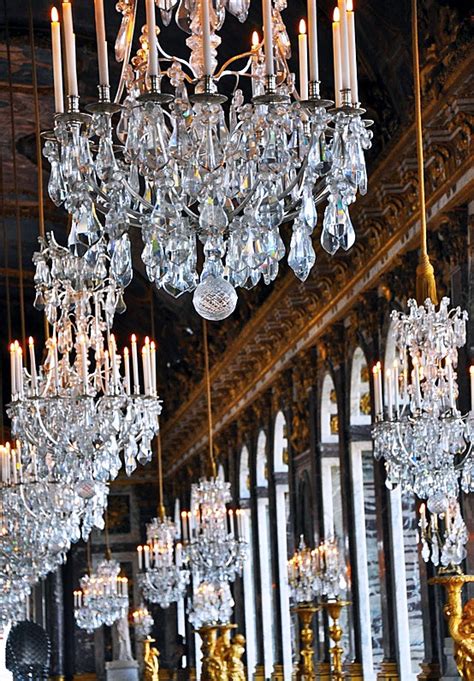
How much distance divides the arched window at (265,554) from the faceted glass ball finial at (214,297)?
21.8 meters

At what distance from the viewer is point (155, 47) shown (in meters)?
8.65

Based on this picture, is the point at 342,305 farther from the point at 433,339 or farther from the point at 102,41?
the point at 102,41

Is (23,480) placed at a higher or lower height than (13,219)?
lower

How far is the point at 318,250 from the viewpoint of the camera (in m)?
24.0

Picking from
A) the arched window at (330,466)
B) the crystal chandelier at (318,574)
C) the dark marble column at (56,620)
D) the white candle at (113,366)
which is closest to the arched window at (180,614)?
the dark marble column at (56,620)

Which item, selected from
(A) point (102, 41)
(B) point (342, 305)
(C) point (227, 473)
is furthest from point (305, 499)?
(A) point (102, 41)

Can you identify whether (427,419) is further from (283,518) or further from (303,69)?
(283,518)

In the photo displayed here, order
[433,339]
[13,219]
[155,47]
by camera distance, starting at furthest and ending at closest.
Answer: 1. [13,219]
2. [433,339]
3. [155,47]

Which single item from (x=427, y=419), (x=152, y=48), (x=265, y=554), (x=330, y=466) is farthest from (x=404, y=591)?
(x=152, y=48)

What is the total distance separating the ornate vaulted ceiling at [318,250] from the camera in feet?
60.3

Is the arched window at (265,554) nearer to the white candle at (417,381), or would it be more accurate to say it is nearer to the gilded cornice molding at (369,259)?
the gilded cornice molding at (369,259)

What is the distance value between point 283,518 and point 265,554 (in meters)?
2.34

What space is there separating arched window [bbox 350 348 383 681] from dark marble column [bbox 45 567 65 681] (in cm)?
2266

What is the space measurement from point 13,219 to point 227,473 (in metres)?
6.67
